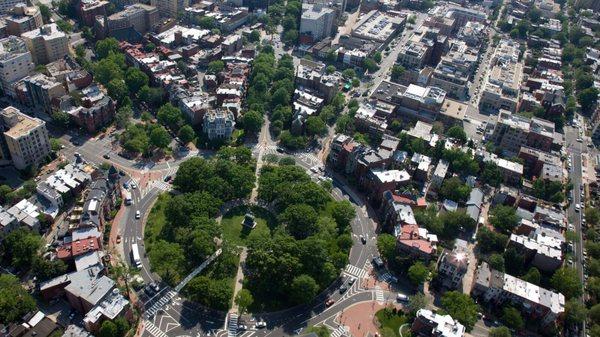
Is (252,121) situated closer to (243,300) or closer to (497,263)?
(243,300)

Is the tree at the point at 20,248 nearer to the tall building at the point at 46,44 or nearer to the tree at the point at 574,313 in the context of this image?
the tall building at the point at 46,44

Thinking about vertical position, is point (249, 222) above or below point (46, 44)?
below

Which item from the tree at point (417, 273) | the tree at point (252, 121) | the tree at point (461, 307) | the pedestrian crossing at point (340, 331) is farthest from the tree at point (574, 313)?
the tree at point (252, 121)

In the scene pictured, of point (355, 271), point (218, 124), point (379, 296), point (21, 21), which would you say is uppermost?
point (21, 21)

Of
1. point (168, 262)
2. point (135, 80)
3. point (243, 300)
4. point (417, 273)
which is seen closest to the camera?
point (243, 300)

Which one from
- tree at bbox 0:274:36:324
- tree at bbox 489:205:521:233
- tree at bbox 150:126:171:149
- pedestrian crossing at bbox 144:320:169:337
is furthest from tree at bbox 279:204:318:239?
tree at bbox 0:274:36:324

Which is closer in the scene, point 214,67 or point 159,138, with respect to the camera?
point 159,138

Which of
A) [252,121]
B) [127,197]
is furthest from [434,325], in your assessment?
[252,121]
